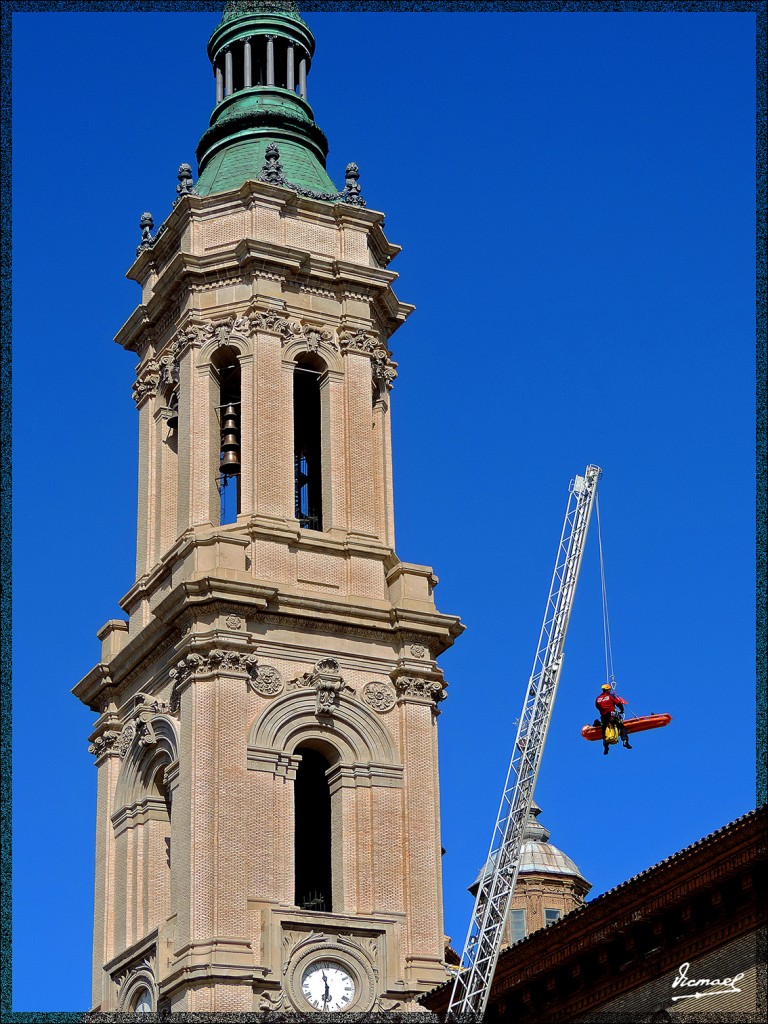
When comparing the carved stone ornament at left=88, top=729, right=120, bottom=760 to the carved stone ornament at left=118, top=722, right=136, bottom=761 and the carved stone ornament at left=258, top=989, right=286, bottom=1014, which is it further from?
the carved stone ornament at left=258, top=989, right=286, bottom=1014

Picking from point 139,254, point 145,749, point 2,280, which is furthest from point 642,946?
point 139,254

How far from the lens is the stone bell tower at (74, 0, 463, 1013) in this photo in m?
49.9

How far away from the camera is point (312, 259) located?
58094mm

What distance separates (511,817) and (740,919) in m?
18.6

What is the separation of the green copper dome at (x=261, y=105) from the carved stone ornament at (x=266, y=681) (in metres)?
14.0

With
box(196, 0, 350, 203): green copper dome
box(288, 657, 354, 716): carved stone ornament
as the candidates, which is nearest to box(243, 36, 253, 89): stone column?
box(196, 0, 350, 203): green copper dome

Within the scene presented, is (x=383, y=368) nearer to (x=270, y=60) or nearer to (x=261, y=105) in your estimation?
(x=261, y=105)

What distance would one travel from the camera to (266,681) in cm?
5228

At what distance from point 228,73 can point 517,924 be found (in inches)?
1215

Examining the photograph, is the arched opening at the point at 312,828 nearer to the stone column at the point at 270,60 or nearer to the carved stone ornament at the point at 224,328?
the carved stone ornament at the point at 224,328

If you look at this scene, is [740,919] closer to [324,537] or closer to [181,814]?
[181,814]

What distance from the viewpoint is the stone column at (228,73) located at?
210 feet

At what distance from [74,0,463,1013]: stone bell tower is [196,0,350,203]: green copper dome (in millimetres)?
142
